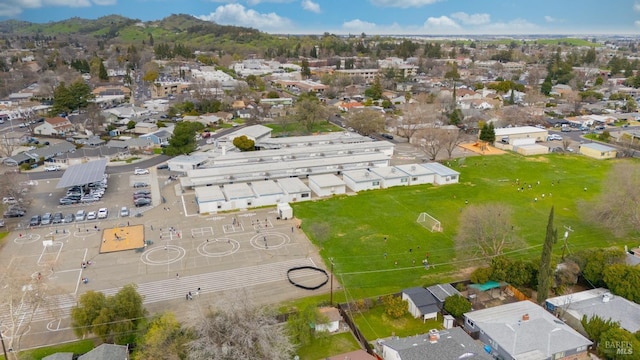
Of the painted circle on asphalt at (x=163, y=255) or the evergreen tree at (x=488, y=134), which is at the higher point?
the evergreen tree at (x=488, y=134)

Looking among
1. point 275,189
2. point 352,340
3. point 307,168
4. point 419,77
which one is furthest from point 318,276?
point 419,77

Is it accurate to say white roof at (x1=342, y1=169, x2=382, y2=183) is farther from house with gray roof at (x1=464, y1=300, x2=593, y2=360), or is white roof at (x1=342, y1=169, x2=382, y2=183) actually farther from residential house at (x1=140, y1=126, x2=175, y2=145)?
residential house at (x1=140, y1=126, x2=175, y2=145)

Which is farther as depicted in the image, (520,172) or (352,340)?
(520,172)

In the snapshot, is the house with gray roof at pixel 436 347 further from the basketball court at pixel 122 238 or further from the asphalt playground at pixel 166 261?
the basketball court at pixel 122 238

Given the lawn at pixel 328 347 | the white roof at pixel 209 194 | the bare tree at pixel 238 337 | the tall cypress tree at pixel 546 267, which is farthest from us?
the white roof at pixel 209 194

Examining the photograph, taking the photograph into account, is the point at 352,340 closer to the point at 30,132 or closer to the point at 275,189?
the point at 275,189

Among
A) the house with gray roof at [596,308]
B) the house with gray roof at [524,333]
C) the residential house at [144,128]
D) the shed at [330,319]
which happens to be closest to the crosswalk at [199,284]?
the shed at [330,319]
